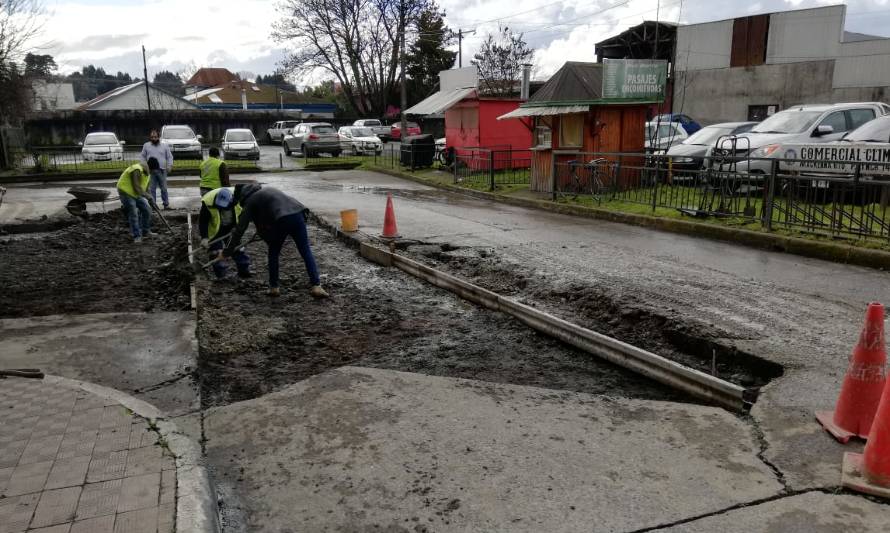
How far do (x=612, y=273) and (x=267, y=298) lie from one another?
168 inches

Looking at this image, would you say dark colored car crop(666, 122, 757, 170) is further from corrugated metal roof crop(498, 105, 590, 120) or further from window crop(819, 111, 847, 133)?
corrugated metal roof crop(498, 105, 590, 120)

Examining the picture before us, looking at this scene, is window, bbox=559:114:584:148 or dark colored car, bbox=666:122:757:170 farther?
window, bbox=559:114:584:148

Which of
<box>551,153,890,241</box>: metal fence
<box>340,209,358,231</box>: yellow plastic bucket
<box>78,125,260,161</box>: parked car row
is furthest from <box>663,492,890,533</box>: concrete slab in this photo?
<box>78,125,260,161</box>: parked car row

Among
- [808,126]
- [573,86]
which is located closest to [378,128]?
[573,86]

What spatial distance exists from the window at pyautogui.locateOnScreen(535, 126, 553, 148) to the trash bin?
26.4 feet

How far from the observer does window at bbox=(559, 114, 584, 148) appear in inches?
633

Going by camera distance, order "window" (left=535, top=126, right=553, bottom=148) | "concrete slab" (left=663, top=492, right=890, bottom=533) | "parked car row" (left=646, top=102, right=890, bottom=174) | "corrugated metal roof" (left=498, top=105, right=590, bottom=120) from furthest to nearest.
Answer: "window" (left=535, top=126, right=553, bottom=148)
"corrugated metal roof" (left=498, top=105, right=590, bottom=120)
"parked car row" (left=646, top=102, right=890, bottom=174)
"concrete slab" (left=663, top=492, right=890, bottom=533)

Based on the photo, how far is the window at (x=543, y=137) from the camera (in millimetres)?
17141

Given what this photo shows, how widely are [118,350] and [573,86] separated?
13.4 meters

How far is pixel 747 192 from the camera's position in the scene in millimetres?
10750

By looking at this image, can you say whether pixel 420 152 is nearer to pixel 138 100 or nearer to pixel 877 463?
A: pixel 877 463

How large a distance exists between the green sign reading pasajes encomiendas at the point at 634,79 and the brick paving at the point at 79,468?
13775 mm

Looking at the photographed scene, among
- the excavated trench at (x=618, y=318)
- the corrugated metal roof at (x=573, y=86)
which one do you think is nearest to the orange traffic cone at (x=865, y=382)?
the excavated trench at (x=618, y=318)

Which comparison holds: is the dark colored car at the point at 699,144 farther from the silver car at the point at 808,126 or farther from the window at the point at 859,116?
the window at the point at 859,116
